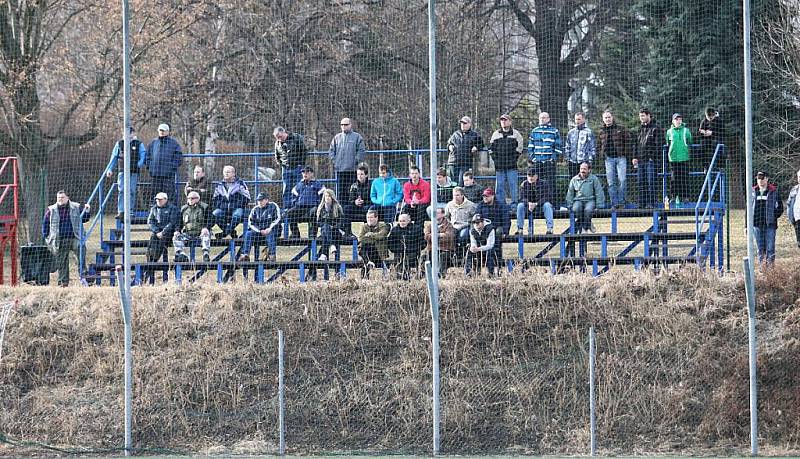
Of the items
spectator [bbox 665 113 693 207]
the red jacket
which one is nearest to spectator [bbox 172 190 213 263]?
the red jacket

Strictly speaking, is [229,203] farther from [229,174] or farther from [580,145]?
[580,145]

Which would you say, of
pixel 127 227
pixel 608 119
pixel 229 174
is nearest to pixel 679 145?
pixel 608 119

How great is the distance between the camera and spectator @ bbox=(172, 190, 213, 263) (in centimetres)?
1781

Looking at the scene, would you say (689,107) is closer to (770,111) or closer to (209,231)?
(770,111)

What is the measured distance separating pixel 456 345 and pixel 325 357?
5.43ft

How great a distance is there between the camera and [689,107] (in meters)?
23.2

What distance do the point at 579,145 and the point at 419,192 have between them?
2899 mm

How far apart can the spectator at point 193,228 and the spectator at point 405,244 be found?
312cm

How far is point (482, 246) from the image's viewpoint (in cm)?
1638

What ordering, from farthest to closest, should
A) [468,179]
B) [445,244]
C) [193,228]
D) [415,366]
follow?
[193,228], [468,179], [445,244], [415,366]

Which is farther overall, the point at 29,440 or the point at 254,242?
the point at 254,242

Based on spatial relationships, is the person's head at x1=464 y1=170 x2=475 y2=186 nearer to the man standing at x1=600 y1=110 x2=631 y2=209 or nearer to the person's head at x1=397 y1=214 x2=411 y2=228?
the person's head at x1=397 y1=214 x2=411 y2=228

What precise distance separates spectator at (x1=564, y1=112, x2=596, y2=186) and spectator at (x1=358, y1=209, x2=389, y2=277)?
A: 335 centimetres

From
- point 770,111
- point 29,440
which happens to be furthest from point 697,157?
point 29,440
